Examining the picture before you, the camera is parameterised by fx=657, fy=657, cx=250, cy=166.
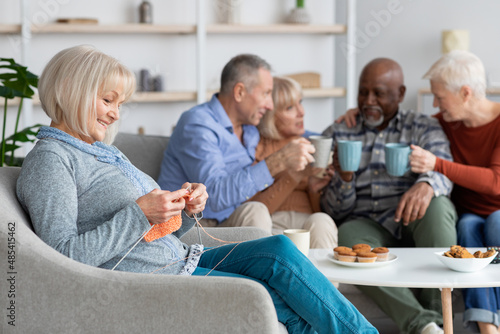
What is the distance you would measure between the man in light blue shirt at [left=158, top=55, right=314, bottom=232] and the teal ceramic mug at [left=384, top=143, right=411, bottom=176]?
0.30 meters

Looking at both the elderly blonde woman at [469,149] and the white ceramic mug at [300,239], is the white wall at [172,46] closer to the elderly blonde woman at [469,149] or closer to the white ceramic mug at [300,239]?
the elderly blonde woman at [469,149]

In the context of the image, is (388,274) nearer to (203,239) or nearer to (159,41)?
(203,239)

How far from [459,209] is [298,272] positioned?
4.76ft

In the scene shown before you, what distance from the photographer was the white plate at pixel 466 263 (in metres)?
1.92

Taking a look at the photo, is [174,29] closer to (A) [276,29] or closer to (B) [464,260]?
(A) [276,29]

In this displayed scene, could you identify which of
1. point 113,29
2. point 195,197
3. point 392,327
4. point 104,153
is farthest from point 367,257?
point 113,29

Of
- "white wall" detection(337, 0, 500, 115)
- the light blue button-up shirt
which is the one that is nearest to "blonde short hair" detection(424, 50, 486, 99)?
the light blue button-up shirt

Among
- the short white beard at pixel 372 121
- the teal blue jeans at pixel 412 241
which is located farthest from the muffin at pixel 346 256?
the short white beard at pixel 372 121

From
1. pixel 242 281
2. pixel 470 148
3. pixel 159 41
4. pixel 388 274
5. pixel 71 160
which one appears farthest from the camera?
pixel 159 41

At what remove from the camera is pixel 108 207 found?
1.60 m

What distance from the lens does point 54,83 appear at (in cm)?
160

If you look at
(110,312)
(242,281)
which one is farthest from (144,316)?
(242,281)

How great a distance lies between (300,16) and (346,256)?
293 centimetres

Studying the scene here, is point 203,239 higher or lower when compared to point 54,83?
lower
